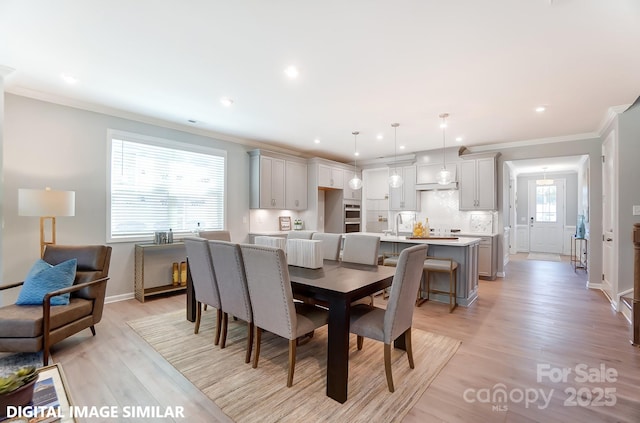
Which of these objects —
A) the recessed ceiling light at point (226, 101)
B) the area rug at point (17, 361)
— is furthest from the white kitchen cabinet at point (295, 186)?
the area rug at point (17, 361)

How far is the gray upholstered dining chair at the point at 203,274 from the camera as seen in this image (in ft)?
8.99

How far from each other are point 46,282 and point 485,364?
3933 millimetres

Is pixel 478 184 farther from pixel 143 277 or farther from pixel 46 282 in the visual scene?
pixel 46 282

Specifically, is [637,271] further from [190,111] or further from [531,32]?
[190,111]

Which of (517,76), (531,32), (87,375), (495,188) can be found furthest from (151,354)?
(495,188)

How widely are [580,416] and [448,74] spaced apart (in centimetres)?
291

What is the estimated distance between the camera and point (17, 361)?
2436mm

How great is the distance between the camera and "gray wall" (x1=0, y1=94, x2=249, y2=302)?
3.41m

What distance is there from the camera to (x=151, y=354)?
2633 mm

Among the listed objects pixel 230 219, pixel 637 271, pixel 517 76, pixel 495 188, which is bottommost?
pixel 637 271

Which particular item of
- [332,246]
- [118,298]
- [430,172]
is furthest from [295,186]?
[118,298]

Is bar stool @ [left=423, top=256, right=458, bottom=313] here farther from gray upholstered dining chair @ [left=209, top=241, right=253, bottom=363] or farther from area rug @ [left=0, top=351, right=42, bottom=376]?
area rug @ [left=0, top=351, right=42, bottom=376]

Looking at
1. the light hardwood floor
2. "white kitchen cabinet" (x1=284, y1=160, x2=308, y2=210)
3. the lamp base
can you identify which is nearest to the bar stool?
the light hardwood floor

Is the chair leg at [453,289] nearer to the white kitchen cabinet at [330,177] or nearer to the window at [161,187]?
the white kitchen cabinet at [330,177]
